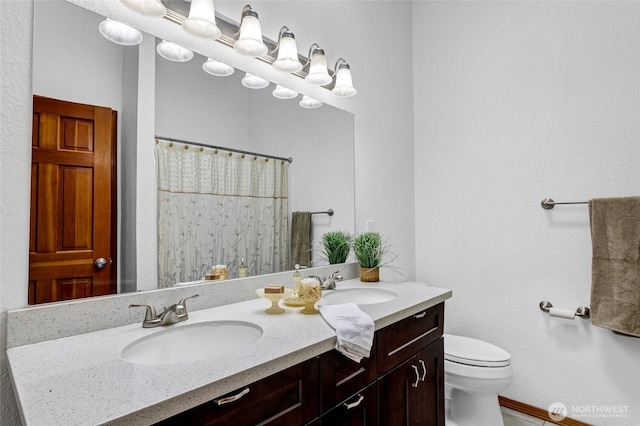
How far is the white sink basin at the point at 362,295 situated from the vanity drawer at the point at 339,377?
0.46 metres

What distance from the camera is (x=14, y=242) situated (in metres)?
0.88

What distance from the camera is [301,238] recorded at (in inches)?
67.2

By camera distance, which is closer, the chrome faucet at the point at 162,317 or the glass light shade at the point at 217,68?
the chrome faucet at the point at 162,317

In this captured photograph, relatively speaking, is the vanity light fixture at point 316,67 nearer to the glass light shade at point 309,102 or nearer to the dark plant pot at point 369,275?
the glass light shade at point 309,102

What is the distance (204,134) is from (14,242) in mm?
710

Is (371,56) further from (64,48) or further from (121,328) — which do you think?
(121,328)

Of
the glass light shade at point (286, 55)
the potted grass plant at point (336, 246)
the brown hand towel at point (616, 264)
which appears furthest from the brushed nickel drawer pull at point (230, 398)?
the brown hand towel at point (616, 264)

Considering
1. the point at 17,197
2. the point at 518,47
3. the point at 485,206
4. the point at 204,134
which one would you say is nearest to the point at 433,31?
the point at 518,47

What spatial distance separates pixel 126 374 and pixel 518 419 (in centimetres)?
229

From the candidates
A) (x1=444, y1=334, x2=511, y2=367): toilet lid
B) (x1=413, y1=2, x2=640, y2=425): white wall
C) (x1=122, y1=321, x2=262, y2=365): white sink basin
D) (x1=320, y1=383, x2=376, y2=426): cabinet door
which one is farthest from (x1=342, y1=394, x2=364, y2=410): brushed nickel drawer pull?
(x1=413, y1=2, x2=640, y2=425): white wall

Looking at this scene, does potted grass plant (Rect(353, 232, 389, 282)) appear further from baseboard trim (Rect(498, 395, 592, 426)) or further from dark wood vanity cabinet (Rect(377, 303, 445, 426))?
baseboard trim (Rect(498, 395, 592, 426))

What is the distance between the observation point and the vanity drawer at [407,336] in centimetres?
117

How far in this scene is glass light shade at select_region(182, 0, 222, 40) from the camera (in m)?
1.18

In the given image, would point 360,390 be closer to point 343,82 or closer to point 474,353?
point 474,353
